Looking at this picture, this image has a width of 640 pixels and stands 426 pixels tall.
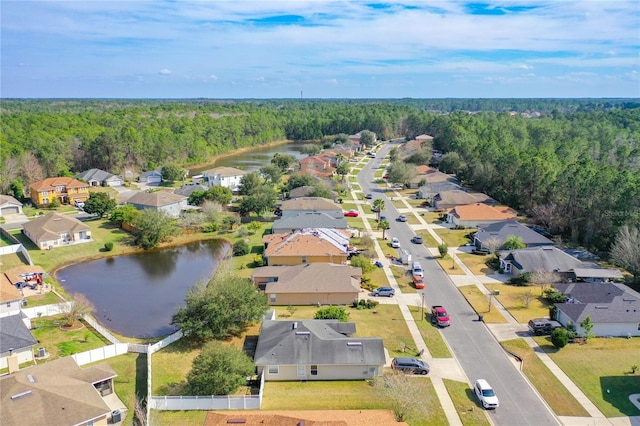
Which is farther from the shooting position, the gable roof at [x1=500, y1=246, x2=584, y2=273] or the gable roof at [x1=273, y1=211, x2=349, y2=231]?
the gable roof at [x1=273, y1=211, x2=349, y2=231]

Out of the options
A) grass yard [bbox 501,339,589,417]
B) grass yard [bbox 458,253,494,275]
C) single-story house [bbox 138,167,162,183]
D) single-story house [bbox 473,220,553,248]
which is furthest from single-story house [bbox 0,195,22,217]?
grass yard [bbox 501,339,589,417]

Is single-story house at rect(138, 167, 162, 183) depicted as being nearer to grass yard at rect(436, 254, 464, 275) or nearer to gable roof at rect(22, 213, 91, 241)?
gable roof at rect(22, 213, 91, 241)

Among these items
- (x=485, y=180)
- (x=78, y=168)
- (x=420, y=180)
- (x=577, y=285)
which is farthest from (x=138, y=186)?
(x=577, y=285)

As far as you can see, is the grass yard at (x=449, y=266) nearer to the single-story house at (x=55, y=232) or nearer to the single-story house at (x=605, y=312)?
the single-story house at (x=605, y=312)

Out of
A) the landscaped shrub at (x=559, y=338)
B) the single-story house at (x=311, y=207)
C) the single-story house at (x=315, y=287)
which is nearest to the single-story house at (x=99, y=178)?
the single-story house at (x=311, y=207)

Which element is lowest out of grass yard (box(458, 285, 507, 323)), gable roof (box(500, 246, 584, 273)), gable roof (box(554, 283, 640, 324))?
grass yard (box(458, 285, 507, 323))

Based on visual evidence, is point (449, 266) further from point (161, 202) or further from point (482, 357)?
point (161, 202)
